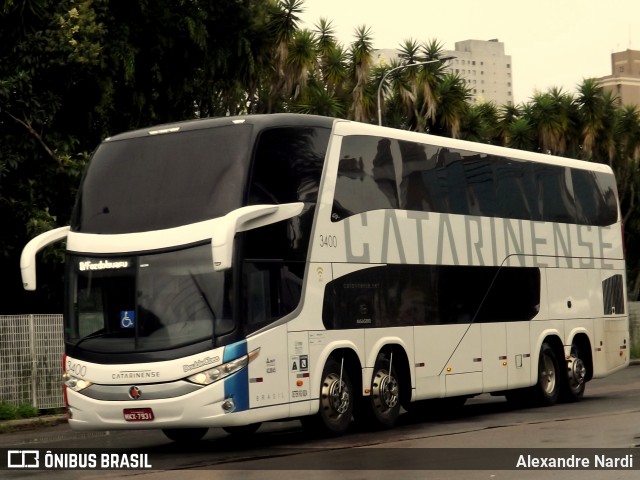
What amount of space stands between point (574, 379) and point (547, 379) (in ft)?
2.67

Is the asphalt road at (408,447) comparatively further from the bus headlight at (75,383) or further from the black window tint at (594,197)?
the black window tint at (594,197)

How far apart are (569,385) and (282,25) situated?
19126 millimetres

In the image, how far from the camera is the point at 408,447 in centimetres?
1488

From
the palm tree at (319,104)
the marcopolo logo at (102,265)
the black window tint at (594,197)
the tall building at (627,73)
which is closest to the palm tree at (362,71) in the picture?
the palm tree at (319,104)

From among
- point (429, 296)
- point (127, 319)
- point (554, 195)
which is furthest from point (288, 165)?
point (554, 195)

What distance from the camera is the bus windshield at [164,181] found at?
15344 millimetres

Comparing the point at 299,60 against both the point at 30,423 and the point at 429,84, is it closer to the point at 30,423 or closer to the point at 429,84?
the point at 429,84

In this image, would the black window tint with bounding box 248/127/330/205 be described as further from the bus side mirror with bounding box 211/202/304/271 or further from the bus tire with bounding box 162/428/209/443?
the bus tire with bounding box 162/428/209/443

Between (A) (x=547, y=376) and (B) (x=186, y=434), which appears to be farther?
(A) (x=547, y=376)

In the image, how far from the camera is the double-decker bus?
15.0m

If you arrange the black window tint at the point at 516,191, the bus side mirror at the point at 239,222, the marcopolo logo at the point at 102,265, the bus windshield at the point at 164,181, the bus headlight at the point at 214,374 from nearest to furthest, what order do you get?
the bus side mirror at the point at 239,222, the bus headlight at the point at 214,374, the bus windshield at the point at 164,181, the marcopolo logo at the point at 102,265, the black window tint at the point at 516,191

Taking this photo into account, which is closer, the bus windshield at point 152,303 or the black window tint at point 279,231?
the bus windshield at point 152,303

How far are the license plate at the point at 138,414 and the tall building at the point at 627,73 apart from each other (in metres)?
148

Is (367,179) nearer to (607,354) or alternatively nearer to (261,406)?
(261,406)
